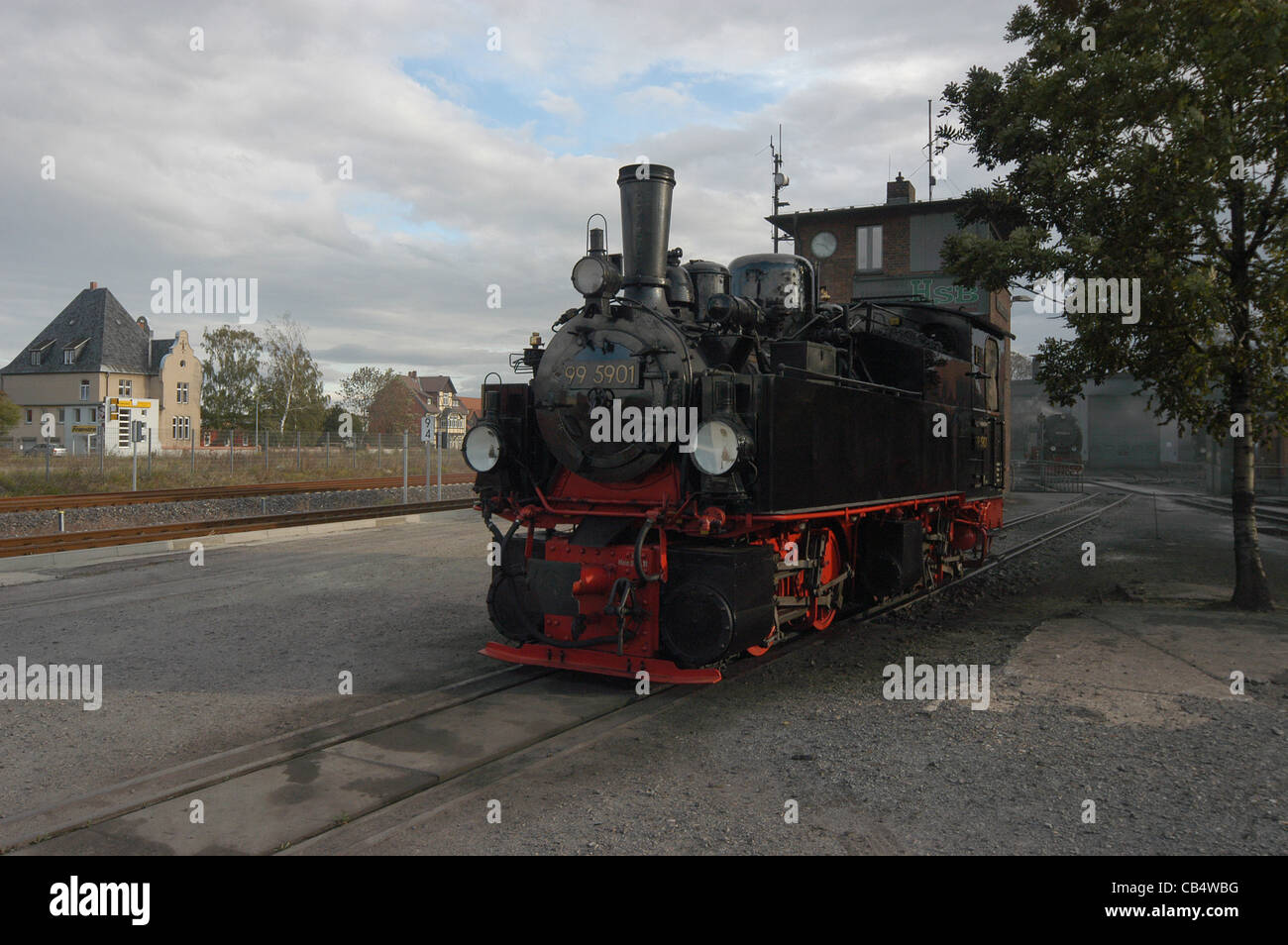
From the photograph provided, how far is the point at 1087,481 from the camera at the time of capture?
44219mm

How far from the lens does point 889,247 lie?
29469 millimetres

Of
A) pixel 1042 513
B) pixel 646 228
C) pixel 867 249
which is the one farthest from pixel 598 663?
pixel 867 249

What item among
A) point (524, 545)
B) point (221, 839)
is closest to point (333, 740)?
point (221, 839)

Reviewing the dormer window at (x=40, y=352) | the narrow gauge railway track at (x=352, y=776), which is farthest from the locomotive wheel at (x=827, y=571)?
the dormer window at (x=40, y=352)

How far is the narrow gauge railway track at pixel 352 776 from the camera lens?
4.06 m

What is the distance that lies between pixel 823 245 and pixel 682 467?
82.3 feet

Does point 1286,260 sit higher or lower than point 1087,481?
higher

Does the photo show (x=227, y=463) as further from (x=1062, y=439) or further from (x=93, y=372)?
(x=1062, y=439)

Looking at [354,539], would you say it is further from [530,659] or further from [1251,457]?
[1251,457]

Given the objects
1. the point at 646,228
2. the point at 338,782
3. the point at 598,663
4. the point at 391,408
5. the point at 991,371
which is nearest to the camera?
the point at 338,782

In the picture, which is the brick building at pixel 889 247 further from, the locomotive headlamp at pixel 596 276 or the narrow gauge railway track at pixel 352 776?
the narrow gauge railway track at pixel 352 776

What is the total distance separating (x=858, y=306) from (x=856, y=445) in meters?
2.09

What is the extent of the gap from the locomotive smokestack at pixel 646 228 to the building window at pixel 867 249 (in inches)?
964
